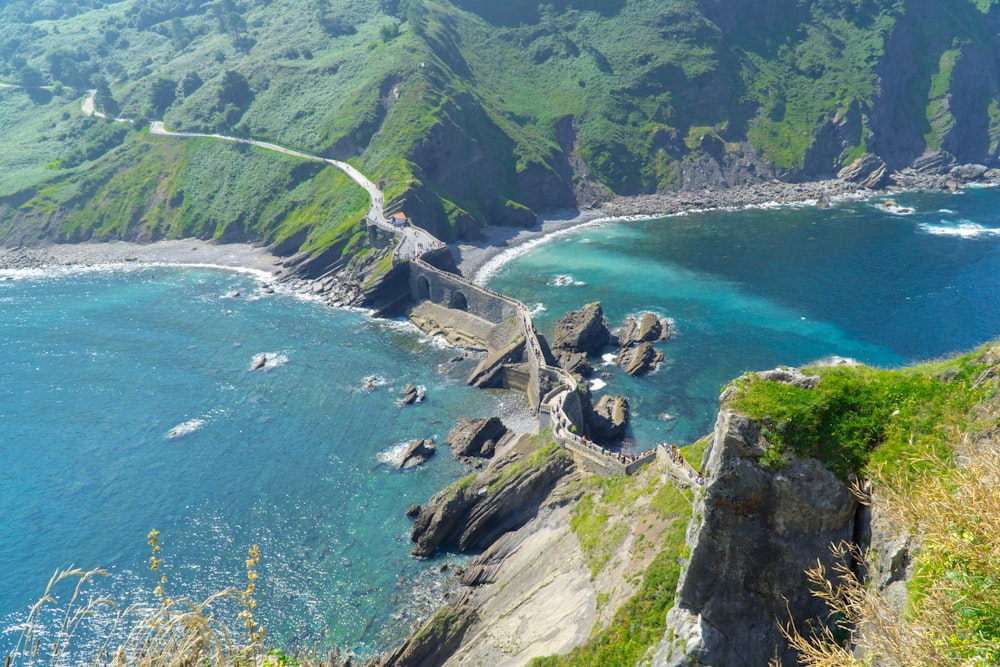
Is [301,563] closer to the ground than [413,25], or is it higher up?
closer to the ground

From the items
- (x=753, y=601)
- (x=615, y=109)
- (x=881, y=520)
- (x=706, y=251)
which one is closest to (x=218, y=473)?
Result: (x=753, y=601)

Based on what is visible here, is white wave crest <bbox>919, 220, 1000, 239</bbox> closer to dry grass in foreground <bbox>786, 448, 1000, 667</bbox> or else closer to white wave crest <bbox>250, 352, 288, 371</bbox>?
white wave crest <bbox>250, 352, 288, 371</bbox>

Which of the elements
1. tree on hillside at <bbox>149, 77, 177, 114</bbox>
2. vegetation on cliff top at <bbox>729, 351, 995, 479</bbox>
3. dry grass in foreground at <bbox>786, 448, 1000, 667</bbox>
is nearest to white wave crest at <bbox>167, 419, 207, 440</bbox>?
vegetation on cliff top at <bbox>729, 351, 995, 479</bbox>

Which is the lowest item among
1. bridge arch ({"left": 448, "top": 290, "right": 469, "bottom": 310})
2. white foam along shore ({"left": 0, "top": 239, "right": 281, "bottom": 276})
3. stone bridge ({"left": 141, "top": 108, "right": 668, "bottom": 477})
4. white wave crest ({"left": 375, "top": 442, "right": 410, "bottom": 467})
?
white foam along shore ({"left": 0, "top": 239, "right": 281, "bottom": 276})

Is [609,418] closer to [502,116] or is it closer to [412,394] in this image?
[412,394]

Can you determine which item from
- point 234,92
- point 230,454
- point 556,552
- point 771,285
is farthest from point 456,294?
point 234,92

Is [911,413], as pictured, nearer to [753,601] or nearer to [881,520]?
[881,520]
